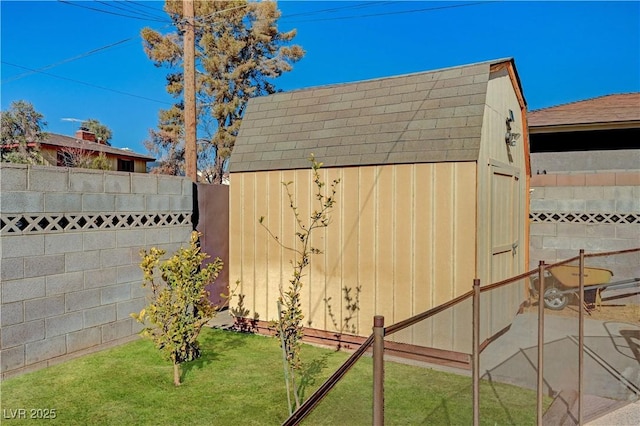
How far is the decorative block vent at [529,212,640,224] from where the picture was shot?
7.11m

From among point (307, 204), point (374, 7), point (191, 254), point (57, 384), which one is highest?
point (374, 7)

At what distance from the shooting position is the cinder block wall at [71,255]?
378cm

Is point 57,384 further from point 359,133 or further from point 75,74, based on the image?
point 75,74

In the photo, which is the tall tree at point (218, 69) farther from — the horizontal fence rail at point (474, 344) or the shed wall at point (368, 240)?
the horizontal fence rail at point (474, 344)

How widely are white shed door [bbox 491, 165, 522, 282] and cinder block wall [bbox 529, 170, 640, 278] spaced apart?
181 centimetres

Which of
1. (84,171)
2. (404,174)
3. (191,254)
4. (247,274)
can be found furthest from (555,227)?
(84,171)

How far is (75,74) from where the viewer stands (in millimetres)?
22719

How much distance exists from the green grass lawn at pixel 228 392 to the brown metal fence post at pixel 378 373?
0.09 metres

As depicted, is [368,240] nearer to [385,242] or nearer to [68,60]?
[385,242]

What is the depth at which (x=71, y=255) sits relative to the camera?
427 cm

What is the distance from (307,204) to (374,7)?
25.3 ft

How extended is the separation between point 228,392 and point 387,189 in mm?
2724

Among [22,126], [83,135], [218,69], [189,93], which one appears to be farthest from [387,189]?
[83,135]

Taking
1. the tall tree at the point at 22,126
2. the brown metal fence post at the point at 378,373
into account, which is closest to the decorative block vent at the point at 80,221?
the brown metal fence post at the point at 378,373
